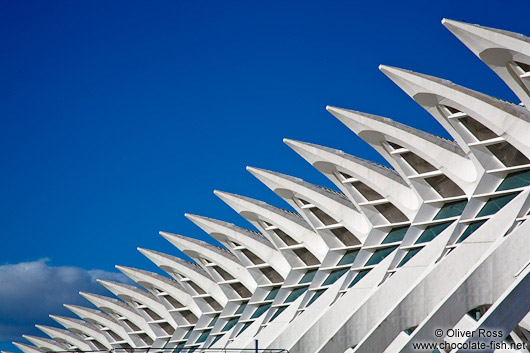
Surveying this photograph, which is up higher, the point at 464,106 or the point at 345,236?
the point at 345,236

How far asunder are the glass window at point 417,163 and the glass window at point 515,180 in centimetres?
371

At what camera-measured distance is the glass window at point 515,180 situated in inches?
975

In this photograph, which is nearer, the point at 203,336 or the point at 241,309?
the point at 241,309

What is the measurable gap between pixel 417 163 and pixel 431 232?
8.81 feet

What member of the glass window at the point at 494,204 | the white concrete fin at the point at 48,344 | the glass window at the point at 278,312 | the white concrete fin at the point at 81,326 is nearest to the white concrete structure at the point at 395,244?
the glass window at the point at 494,204

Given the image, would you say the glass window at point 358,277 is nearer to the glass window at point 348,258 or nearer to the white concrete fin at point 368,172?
the glass window at point 348,258

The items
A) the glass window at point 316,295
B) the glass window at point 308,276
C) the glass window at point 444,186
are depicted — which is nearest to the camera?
the glass window at point 444,186

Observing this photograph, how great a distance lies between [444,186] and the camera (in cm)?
2922

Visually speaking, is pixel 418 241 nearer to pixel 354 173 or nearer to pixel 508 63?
pixel 354 173

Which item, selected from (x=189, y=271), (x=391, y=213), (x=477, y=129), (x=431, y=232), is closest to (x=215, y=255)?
(x=189, y=271)

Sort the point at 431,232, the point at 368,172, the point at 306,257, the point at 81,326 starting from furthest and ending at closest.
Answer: the point at 81,326, the point at 306,257, the point at 368,172, the point at 431,232

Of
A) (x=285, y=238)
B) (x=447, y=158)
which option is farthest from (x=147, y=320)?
(x=447, y=158)

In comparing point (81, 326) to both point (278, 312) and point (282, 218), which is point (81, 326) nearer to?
point (278, 312)

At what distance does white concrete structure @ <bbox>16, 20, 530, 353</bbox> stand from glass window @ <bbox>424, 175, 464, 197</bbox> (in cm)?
4
